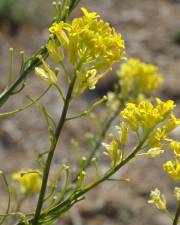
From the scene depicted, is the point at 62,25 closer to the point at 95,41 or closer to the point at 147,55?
the point at 95,41

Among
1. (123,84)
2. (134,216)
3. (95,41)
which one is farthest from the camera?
(134,216)

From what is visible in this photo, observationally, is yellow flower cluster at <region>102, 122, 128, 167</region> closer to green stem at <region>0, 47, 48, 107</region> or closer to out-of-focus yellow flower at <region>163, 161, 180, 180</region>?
out-of-focus yellow flower at <region>163, 161, 180, 180</region>

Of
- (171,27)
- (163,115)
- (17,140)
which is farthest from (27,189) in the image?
(171,27)

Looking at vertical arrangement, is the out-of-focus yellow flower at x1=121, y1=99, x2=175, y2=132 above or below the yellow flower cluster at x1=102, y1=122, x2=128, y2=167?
above

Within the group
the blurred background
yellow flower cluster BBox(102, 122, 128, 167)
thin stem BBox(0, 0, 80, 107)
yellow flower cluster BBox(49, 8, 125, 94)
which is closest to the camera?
yellow flower cluster BBox(49, 8, 125, 94)

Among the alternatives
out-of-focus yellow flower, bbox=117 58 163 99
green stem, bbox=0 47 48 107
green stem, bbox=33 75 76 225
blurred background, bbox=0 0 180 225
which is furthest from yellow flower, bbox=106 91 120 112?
blurred background, bbox=0 0 180 225

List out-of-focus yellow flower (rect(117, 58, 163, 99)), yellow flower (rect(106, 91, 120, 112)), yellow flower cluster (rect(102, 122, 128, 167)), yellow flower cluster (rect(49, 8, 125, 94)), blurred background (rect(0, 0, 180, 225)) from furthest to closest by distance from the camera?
blurred background (rect(0, 0, 180, 225)), out-of-focus yellow flower (rect(117, 58, 163, 99)), yellow flower (rect(106, 91, 120, 112)), yellow flower cluster (rect(102, 122, 128, 167)), yellow flower cluster (rect(49, 8, 125, 94))

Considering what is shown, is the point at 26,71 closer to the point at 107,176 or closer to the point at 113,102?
the point at 107,176

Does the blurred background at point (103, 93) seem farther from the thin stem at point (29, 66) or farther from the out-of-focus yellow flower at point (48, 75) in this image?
the out-of-focus yellow flower at point (48, 75)
